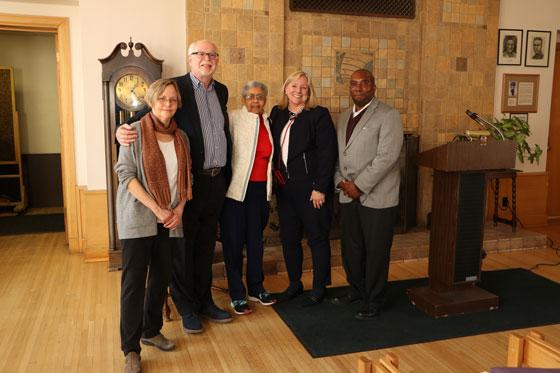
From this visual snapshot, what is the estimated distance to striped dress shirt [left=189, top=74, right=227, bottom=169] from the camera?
2.80 meters

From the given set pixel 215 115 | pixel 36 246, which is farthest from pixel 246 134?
pixel 36 246

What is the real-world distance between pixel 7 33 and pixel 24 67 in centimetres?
43

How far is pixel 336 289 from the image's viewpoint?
3602 mm

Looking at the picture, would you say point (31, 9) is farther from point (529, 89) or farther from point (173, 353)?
point (529, 89)

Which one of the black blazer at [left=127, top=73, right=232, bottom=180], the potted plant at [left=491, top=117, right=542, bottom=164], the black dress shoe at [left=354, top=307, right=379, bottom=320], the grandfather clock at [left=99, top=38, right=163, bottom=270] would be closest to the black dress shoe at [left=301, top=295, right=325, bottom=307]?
the black dress shoe at [left=354, top=307, right=379, bottom=320]

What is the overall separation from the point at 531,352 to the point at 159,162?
167 centimetres

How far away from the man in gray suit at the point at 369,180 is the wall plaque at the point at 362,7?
1609mm

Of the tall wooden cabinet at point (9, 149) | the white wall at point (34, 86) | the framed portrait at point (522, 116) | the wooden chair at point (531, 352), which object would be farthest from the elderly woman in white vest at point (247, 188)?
the white wall at point (34, 86)

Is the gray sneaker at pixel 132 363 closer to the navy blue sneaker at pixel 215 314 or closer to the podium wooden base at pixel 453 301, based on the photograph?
the navy blue sneaker at pixel 215 314

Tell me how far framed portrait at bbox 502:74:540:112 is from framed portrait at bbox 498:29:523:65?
0.49ft

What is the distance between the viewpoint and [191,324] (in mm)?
2871

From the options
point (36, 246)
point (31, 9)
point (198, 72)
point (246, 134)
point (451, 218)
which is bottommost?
point (36, 246)

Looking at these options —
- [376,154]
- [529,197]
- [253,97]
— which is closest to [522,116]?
[529,197]

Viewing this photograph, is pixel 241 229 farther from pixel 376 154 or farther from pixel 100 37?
pixel 100 37
